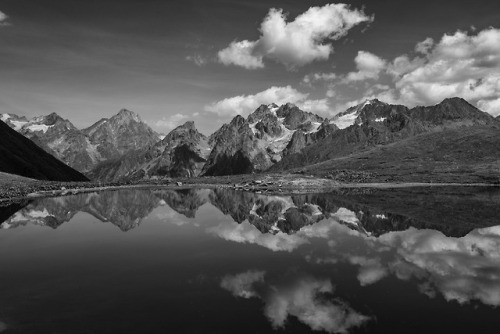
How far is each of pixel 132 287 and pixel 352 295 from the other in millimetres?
20902

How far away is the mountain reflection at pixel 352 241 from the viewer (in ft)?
116

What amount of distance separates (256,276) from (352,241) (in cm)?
2437

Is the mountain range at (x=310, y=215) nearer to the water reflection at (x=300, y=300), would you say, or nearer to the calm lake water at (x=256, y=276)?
the calm lake water at (x=256, y=276)

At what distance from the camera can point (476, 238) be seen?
62719mm

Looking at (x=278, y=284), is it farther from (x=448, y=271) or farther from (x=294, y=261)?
(x=448, y=271)

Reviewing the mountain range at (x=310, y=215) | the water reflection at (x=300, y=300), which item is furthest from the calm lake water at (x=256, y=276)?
the mountain range at (x=310, y=215)

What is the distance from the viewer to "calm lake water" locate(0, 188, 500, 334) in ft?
100

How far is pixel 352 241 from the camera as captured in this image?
203 ft

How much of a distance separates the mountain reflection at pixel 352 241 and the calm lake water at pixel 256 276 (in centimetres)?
22

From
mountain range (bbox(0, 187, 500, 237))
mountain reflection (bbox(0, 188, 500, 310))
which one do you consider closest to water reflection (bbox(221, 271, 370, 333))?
mountain reflection (bbox(0, 188, 500, 310))

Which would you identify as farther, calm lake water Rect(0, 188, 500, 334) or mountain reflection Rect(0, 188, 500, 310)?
mountain reflection Rect(0, 188, 500, 310)

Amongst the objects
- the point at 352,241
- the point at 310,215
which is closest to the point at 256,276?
the point at 352,241

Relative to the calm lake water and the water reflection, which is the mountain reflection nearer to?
the water reflection

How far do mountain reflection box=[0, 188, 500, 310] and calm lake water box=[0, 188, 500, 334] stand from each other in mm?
218
